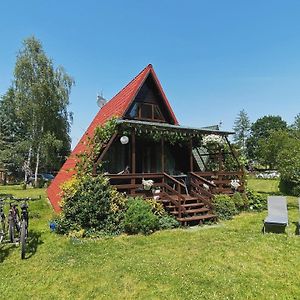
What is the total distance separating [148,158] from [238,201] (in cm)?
477

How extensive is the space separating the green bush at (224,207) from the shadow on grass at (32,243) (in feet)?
20.9

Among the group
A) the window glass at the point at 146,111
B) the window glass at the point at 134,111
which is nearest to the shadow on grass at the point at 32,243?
the window glass at the point at 134,111

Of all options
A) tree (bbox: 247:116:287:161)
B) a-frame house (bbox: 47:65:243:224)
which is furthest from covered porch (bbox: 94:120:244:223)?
tree (bbox: 247:116:287:161)

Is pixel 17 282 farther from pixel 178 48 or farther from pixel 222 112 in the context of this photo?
pixel 222 112

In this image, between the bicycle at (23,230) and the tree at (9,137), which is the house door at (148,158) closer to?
the bicycle at (23,230)

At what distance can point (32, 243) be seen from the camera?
7.31 meters

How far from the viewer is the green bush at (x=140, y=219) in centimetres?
827

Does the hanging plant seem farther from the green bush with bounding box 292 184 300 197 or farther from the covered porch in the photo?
the green bush with bounding box 292 184 300 197

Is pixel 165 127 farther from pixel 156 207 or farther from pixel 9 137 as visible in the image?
pixel 9 137

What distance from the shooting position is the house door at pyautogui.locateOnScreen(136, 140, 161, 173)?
44.3 ft

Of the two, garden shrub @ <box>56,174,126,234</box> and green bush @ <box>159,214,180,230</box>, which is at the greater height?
garden shrub @ <box>56,174,126,234</box>

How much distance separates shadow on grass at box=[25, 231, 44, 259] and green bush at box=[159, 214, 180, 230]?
12.2ft

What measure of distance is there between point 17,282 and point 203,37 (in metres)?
14.1

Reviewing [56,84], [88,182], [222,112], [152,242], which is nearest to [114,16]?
[88,182]
